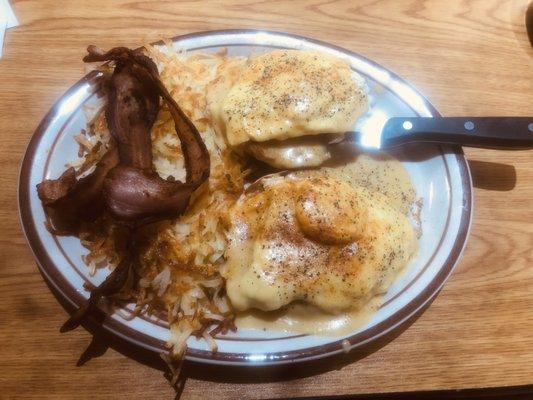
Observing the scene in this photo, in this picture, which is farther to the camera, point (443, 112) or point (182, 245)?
point (443, 112)

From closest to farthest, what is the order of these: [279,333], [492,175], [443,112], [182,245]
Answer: [279,333], [182,245], [492,175], [443,112]

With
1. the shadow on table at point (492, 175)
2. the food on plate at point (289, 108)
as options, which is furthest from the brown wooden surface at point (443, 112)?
the food on plate at point (289, 108)

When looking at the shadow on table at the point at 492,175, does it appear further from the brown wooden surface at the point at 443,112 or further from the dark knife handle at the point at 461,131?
the dark knife handle at the point at 461,131

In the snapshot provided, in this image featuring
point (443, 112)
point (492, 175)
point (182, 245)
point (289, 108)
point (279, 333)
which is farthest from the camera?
point (443, 112)

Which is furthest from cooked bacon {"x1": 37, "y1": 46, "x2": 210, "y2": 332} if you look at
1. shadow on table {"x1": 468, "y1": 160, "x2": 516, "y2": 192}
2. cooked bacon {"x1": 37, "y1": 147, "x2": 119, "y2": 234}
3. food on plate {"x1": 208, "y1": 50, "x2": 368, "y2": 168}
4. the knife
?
shadow on table {"x1": 468, "y1": 160, "x2": 516, "y2": 192}

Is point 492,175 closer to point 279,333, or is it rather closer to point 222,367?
point 279,333

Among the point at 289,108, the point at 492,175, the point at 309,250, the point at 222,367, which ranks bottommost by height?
the point at 222,367

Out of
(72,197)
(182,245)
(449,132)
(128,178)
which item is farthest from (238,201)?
(449,132)

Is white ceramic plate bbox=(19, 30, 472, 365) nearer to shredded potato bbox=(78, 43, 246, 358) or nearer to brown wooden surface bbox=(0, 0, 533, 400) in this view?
shredded potato bbox=(78, 43, 246, 358)
